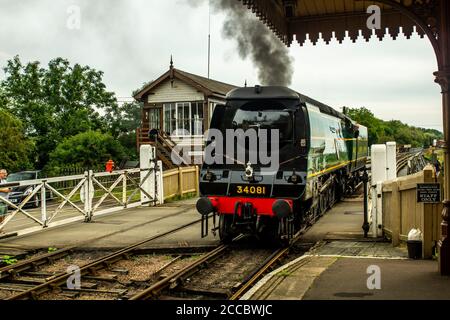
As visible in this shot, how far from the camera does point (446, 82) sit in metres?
6.75

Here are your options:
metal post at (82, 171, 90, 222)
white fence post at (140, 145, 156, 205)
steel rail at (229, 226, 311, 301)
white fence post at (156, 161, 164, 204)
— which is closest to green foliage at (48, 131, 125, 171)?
white fence post at (156, 161, 164, 204)

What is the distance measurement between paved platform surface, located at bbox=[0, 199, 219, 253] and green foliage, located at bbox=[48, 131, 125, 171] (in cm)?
1659

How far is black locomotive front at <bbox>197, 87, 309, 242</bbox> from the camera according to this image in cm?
1074

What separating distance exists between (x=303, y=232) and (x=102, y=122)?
3550 centimetres

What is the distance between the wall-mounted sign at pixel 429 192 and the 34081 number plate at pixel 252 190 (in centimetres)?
342

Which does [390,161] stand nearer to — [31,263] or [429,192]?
[429,192]

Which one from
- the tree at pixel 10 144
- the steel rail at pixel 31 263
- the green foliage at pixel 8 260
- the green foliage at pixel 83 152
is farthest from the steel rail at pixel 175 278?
the tree at pixel 10 144

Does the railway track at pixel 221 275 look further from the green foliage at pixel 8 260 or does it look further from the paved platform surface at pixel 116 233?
the green foliage at pixel 8 260

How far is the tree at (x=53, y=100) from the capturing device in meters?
41.1

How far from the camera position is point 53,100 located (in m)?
43.9

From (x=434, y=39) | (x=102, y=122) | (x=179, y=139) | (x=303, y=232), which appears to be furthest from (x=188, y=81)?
(x=434, y=39)

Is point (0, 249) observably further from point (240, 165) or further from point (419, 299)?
point (419, 299)

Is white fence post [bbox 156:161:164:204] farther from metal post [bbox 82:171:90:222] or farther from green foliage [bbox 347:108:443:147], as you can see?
green foliage [bbox 347:108:443:147]

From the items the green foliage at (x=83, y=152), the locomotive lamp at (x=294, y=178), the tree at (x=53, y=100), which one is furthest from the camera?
the tree at (x=53, y=100)
